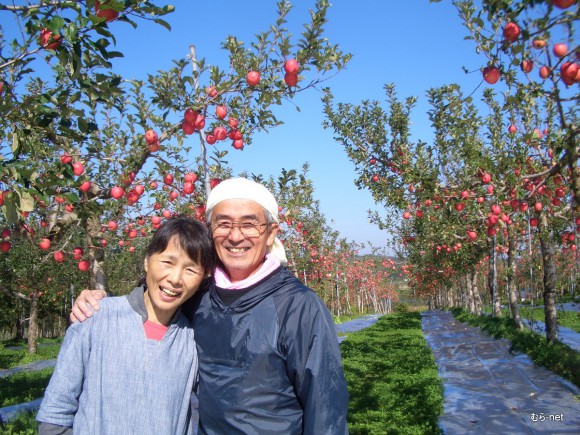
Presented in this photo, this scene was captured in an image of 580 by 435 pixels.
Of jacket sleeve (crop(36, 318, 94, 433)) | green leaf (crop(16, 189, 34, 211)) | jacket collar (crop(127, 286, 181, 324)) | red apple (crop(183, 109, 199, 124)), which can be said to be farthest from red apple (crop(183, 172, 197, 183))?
jacket sleeve (crop(36, 318, 94, 433))

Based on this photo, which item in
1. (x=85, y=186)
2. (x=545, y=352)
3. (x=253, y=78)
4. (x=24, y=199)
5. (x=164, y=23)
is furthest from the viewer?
(x=545, y=352)

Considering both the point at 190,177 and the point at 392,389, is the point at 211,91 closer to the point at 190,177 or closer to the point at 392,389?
the point at 190,177

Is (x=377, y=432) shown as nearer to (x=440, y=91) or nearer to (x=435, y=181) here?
(x=435, y=181)

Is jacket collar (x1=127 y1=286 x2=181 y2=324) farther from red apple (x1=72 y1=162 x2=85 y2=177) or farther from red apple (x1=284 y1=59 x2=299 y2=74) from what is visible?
red apple (x1=72 y1=162 x2=85 y2=177)

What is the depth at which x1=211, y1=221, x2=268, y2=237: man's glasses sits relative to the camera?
72.5 inches

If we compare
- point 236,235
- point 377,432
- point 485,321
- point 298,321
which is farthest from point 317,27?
point 485,321

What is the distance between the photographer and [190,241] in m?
1.87

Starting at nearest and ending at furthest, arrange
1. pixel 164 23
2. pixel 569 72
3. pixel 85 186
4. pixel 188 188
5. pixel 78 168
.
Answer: pixel 569 72
pixel 164 23
pixel 85 186
pixel 78 168
pixel 188 188

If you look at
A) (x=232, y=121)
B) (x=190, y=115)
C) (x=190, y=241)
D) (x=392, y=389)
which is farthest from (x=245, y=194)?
(x=392, y=389)

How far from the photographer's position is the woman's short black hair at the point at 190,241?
188 cm

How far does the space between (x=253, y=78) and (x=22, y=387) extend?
9069 mm

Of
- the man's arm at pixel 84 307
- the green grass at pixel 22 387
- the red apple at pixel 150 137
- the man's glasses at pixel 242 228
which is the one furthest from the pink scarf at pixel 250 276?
the green grass at pixel 22 387

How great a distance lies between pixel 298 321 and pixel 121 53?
70.9 inches

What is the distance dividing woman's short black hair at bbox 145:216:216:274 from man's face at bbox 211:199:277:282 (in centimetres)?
6
